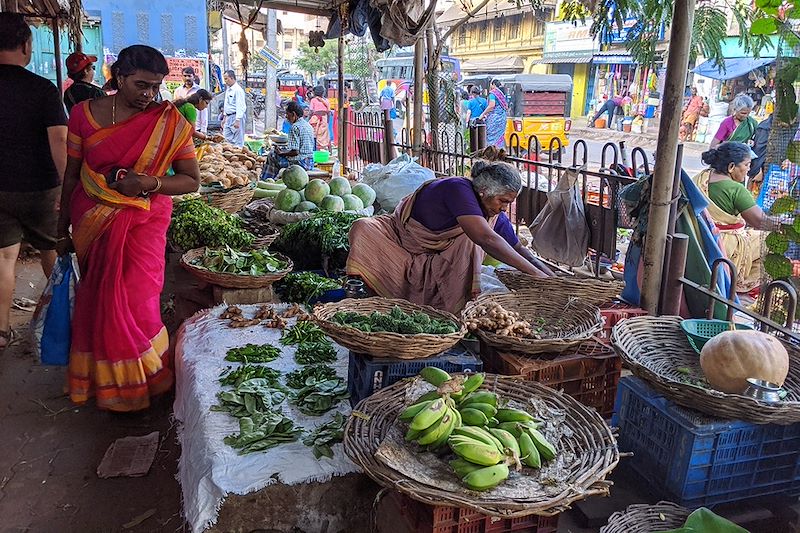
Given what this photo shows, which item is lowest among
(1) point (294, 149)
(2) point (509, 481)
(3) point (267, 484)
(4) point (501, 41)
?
(3) point (267, 484)

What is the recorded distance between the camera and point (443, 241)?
3.80m

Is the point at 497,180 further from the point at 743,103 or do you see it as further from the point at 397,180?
the point at 743,103

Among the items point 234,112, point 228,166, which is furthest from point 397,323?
point 234,112

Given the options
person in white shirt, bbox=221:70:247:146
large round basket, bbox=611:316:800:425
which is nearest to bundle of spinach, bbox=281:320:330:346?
large round basket, bbox=611:316:800:425

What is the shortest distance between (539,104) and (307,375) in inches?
692

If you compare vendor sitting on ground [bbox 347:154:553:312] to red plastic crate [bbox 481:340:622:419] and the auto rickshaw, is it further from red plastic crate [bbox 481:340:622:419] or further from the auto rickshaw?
the auto rickshaw

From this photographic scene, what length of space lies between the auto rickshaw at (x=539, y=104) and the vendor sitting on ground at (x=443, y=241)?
14906mm

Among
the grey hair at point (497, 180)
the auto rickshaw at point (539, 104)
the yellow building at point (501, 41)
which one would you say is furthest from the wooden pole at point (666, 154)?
the yellow building at point (501, 41)

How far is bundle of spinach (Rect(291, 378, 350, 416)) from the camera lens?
9.04 feet

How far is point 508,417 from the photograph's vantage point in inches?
82.0

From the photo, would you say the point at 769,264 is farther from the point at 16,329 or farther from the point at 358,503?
the point at 16,329

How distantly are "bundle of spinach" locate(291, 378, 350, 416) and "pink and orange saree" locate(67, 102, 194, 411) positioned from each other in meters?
1.08

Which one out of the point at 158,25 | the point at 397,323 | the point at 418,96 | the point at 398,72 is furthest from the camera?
the point at 398,72

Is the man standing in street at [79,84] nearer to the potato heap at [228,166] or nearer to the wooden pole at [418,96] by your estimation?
the potato heap at [228,166]
